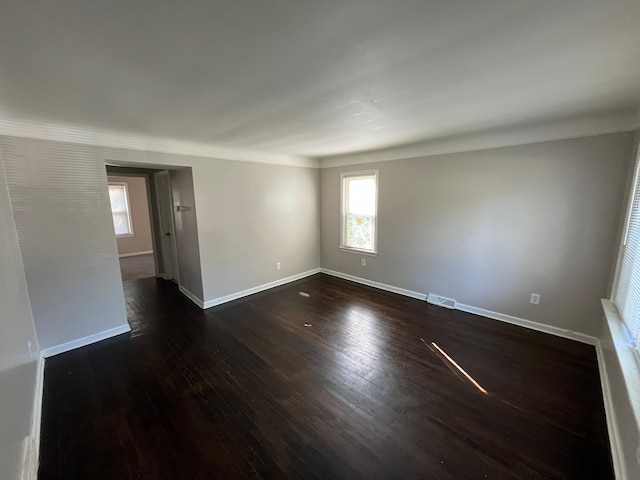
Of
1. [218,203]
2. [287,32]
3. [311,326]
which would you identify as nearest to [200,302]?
[218,203]

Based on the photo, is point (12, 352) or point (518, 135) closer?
point (12, 352)

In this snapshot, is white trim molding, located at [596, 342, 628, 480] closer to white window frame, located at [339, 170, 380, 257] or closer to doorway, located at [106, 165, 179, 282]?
white window frame, located at [339, 170, 380, 257]

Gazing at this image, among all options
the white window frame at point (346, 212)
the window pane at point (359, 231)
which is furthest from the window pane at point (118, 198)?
the window pane at point (359, 231)

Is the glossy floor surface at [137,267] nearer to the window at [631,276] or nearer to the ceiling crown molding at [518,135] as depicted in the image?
the ceiling crown molding at [518,135]

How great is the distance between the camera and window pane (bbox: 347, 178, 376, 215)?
14.9 ft

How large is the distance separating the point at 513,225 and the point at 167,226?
5.53m

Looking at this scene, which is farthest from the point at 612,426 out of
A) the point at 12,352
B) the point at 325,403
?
the point at 12,352

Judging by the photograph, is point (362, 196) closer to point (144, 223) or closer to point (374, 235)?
point (374, 235)

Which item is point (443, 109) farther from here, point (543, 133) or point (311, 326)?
point (311, 326)

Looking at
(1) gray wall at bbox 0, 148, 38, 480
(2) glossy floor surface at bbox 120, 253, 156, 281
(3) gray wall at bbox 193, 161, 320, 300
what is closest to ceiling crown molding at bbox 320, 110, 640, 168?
(3) gray wall at bbox 193, 161, 320, 300

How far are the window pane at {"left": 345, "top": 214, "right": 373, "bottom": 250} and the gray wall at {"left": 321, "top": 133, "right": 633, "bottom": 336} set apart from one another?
31 centimetres

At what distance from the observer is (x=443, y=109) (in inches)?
89.0

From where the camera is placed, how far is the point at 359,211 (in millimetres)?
4793

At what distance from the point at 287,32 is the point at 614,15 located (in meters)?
1.39
